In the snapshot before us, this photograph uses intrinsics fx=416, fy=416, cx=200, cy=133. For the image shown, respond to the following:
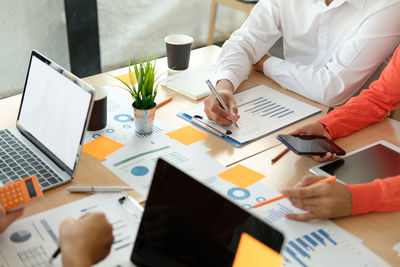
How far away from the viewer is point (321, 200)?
98 centimetres

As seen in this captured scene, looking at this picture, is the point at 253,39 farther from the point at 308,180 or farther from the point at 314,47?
the point at 308,180

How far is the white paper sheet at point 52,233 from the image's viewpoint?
32.6 inches

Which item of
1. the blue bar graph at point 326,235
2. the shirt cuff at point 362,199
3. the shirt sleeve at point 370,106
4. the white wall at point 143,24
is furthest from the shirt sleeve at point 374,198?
A: the white wall at point 143,24

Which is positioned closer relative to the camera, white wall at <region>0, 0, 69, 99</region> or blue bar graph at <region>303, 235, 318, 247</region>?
blue bar graph at <region>303, 235, 318, 247</region>

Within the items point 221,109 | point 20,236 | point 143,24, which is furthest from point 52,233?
point 143,24

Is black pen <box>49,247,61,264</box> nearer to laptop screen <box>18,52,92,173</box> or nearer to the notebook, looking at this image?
laptop screen <box>18,52,92,173</box>

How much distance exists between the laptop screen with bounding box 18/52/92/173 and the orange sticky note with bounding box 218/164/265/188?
0.39 m

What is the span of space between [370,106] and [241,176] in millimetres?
609

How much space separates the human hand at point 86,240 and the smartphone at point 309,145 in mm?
602

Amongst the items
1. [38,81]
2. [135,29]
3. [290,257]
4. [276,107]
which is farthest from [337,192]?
[135,29]

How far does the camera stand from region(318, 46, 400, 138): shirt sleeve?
1.35 m

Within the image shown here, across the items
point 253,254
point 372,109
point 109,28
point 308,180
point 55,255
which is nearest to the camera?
point 253,254

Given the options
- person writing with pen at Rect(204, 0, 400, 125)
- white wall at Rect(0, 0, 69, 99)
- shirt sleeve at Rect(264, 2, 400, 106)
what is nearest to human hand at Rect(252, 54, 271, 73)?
person writing with pen at Rect(204, 0, 400, 125)

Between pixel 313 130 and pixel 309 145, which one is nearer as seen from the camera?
pixel 309 145
